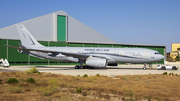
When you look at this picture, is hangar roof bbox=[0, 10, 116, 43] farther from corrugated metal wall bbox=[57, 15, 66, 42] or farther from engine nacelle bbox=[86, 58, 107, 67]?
engine nacelle bbox=[86, 58, 107, 67]

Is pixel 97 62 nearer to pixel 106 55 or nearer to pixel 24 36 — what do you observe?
pixel 106 55

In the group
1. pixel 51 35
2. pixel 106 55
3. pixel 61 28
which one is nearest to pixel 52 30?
pixel 51 35

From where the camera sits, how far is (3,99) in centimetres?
904

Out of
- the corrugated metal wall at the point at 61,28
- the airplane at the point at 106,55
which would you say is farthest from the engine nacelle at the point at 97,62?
the corrugated metal wall at the point at 61,28

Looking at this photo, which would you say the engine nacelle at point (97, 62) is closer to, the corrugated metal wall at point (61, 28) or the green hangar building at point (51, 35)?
the green hangar building at point (51, 35)

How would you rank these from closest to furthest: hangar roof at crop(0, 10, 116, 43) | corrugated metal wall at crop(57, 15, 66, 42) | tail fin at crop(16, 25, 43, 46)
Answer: tail fin at crop(16, 25, 43, 46) < hangar roof at crop(0, 10, 116, 43) < corrugated metal wall at crop(57, 15, 66, 42)

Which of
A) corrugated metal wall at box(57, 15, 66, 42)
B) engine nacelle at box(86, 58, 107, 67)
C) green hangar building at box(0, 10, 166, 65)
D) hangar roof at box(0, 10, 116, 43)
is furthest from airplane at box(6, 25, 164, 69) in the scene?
corrugated metal wall at box(57, 15, 66, 42)

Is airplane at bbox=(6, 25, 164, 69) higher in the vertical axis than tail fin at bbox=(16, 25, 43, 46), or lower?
lower

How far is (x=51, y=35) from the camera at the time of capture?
49.6 metres

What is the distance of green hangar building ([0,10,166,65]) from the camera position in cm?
4450

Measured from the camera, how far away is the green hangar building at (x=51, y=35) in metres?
44.5

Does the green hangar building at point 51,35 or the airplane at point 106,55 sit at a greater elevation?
the green hangar building at point 51,35

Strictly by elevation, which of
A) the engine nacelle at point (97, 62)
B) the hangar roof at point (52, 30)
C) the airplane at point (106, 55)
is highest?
the hangar roof at point (52, 30)

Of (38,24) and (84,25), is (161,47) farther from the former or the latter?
(38,24)
